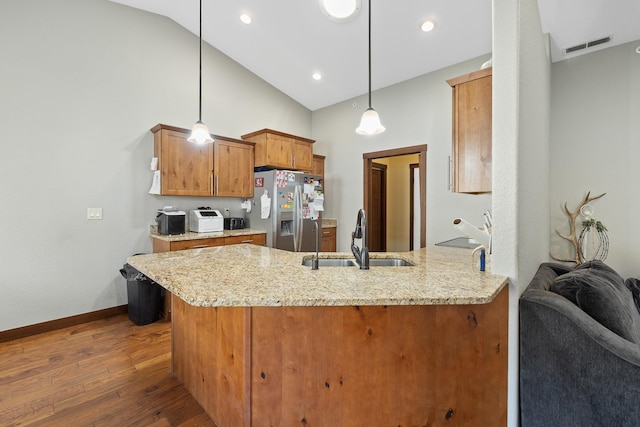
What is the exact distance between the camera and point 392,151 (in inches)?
164

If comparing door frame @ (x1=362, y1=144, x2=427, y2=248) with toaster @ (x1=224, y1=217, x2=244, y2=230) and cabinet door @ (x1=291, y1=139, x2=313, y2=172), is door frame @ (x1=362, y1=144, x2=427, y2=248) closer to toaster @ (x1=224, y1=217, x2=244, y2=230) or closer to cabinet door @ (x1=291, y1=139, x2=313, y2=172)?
cabinet door @ (x1=291, y1=139, x2=313, y2=172)

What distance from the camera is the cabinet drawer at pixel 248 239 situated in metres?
3.58

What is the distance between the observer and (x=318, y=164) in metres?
5.01

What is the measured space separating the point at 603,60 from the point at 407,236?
3.74 meters

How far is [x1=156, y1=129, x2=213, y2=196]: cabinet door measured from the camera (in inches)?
131

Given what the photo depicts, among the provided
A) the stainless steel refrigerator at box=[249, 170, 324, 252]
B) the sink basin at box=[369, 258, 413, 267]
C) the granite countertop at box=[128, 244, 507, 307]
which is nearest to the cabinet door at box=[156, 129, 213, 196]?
the stainless steel refrigerator at box=[249, 170, 324, 252]

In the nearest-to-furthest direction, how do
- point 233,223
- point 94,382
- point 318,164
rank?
point 94,382
point 233,223
point 318,164

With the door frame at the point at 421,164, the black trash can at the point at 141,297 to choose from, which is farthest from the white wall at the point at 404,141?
the black trash can at the point at 141,297

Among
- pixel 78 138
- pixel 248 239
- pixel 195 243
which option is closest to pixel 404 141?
pixel 248 239

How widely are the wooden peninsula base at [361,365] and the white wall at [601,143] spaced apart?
2.54m

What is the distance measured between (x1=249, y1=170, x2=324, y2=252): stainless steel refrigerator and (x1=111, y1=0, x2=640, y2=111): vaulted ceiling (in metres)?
1.57

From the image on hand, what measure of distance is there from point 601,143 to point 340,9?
2930mm

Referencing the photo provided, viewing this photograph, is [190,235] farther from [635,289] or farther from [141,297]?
[635,289]

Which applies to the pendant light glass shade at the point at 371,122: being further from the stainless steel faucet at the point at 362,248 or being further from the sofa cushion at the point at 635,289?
the sofa cushion at the point at 635,289
